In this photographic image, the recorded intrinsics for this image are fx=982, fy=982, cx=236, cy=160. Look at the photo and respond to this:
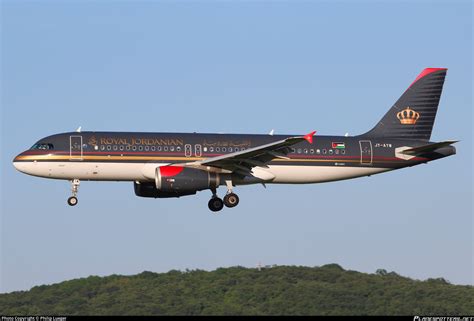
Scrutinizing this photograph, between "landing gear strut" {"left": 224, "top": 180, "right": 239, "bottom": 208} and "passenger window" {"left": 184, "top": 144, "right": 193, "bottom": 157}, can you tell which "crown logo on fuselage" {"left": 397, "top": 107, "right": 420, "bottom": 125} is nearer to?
"landing gear strut" {"left": 224, "top": 180, "right": 239, "bottom": 208}

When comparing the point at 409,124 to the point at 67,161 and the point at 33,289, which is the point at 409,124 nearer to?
the point at 67,161

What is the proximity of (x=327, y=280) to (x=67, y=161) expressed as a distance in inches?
1506

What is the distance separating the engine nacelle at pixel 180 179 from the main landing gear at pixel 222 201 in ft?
7.29

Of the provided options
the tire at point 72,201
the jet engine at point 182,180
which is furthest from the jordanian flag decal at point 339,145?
the tire at point 72,201

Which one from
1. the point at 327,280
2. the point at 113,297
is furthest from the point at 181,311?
the point at 327,280

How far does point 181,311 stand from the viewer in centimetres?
7969

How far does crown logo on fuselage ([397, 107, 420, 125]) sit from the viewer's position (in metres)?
67.4

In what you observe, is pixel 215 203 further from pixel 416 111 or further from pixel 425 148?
pixel 416 111

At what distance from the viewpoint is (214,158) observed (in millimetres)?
58875

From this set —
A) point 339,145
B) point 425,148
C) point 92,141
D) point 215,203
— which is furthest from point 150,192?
point 425,148

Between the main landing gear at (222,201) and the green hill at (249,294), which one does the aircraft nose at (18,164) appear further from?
the green hill at (249,294)

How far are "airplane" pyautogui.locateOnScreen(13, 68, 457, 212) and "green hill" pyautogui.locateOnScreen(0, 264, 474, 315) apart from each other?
1677 centimetres

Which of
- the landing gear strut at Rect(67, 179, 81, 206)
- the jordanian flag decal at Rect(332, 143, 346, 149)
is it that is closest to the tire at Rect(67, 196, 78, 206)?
the landing gear strut at Rect(67, 179, 81, 206)

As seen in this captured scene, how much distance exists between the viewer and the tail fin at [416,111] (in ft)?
220
